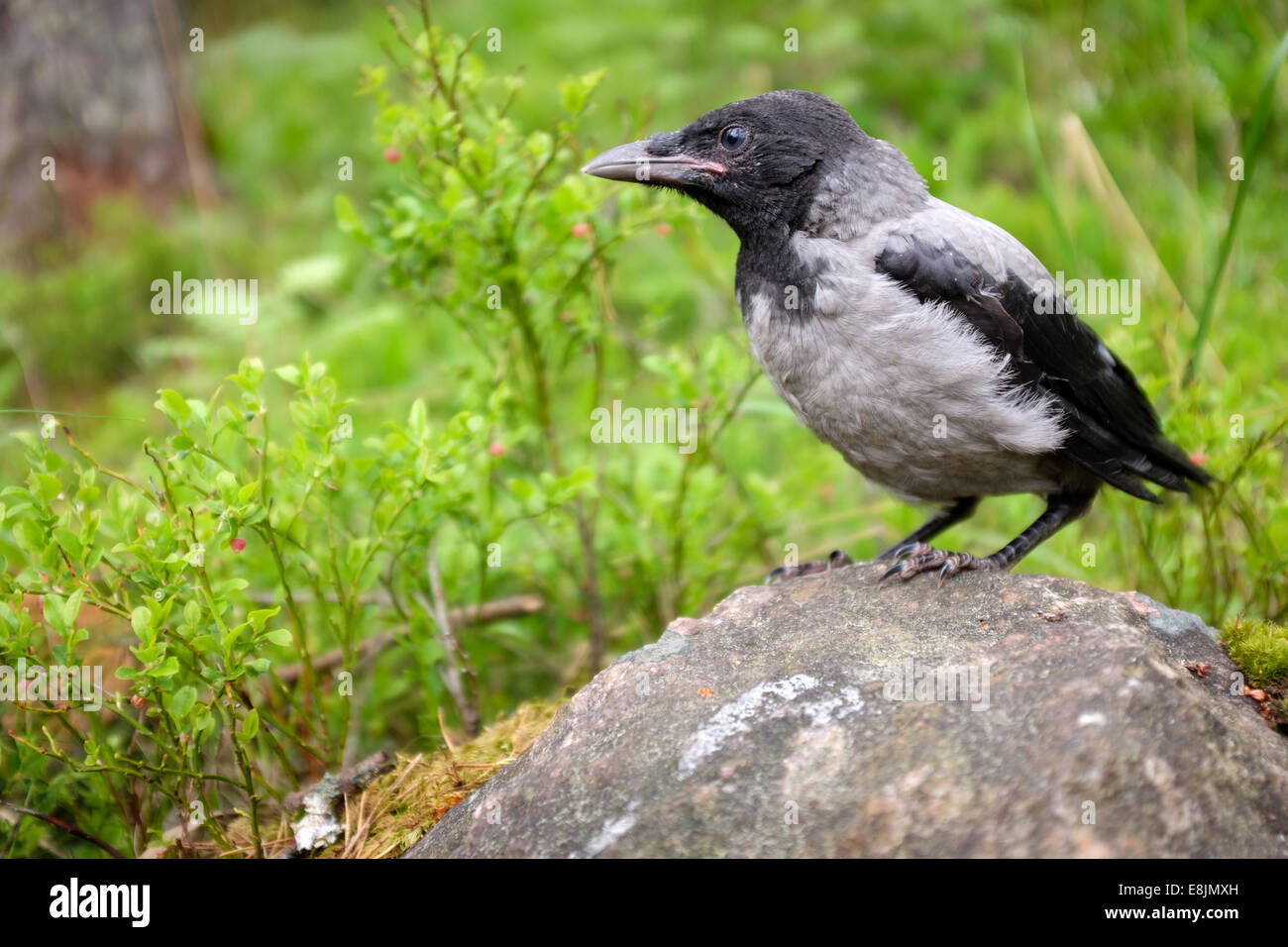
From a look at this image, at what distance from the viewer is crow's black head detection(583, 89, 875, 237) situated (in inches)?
140

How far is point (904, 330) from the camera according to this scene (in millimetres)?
3258

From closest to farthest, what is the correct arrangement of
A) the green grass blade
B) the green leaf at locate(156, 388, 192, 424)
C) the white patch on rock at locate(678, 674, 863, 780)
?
1. the white patch on rock at locate(678, 674, 863, 780)
2. the green leaf at locate(156, 388, 192, 424)
3. the green grass blade

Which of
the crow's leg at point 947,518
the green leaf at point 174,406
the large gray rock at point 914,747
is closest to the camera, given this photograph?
the large gray rock at point 914,747

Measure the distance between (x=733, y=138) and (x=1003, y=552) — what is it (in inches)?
64.2

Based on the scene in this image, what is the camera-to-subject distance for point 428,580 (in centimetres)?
366

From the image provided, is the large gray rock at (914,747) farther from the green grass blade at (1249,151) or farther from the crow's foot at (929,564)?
the green grass blade at (1249,151)

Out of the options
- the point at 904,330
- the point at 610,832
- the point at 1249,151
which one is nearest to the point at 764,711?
the point at 610,832

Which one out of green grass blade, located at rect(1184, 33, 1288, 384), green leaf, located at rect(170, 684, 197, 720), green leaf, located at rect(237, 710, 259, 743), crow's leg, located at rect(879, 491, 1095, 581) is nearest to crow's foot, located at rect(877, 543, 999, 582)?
crow's leg, located at rect(879, 491, 1095, 581)

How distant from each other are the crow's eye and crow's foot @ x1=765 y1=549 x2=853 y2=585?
1.42m

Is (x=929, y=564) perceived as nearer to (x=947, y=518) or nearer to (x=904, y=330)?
(x=904, y=330)

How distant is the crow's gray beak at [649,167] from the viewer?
367 cm

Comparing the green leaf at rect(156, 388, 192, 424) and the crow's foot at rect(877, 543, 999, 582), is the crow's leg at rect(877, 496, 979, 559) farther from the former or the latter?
the green leaf at rect(156, 388, 192, 424)

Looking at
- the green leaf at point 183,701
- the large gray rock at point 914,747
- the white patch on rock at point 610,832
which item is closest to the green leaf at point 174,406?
the green leaf at point 183,701

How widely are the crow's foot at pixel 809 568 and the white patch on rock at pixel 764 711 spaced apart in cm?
96
